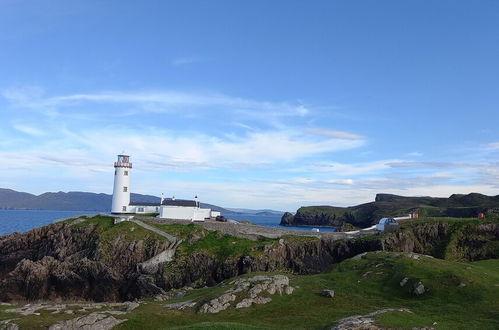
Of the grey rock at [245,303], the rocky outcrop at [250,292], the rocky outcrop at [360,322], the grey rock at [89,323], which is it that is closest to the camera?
the rocky outcrop at [360,322]

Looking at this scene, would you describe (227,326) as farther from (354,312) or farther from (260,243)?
(260,243)

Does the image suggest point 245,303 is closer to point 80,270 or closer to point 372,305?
point 372,305

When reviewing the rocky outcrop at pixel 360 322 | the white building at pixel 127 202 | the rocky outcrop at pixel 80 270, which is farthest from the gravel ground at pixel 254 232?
the rocky outcrop at pixel 360 322

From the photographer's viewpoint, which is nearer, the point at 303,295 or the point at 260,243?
the point at 303,295

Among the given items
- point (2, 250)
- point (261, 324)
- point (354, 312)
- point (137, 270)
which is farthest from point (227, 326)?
point (2, 250)

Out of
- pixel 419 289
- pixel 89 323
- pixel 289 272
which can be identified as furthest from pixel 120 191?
pixel 419 289

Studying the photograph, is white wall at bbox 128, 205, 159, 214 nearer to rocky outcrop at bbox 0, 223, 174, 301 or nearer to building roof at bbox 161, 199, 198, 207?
building roof at bbox 161, 199, 198, 207

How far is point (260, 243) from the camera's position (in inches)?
3142

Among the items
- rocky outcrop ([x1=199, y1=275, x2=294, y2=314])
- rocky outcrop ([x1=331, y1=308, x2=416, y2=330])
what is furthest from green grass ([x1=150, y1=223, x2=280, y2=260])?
rocky outcrop ([x1=331, y1=308, x2=416, y2=330])

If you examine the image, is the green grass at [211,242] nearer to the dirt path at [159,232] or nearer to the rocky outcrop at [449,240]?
the dirt path at [159,232]

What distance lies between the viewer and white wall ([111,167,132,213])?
10794cm

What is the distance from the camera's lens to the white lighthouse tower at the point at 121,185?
10806cm

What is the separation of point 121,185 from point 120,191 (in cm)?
163

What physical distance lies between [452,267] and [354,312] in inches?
716
